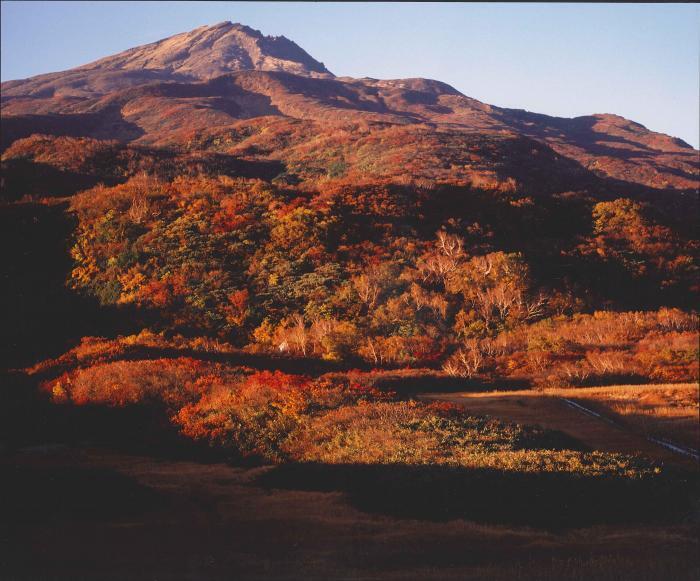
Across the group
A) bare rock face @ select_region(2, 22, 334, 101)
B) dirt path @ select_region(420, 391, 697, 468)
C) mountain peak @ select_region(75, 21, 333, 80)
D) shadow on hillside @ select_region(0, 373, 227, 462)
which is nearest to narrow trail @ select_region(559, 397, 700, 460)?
dirt path @ select_region(420, 391, 697, 468)

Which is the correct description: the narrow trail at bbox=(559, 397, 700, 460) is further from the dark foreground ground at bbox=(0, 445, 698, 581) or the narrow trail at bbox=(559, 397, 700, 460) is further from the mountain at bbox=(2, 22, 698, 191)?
the mountain at bbox=(2, 22, 698, 191)

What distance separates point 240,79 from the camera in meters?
101

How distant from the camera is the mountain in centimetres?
5122

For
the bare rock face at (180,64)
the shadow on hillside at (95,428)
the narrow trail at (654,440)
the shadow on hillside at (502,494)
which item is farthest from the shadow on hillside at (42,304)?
the bare rock face at (180,64)

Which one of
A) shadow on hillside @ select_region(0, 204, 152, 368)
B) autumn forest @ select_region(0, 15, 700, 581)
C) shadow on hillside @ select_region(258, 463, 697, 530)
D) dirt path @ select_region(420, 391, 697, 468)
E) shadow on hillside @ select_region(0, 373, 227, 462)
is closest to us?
autumn forest @ select_region(0, 15, 700, 581)

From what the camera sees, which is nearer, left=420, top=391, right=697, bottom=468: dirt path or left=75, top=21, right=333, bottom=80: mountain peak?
left=420, top=391, right=697, bottom=468: dirt path

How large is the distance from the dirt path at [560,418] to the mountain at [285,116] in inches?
849

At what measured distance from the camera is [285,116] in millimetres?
76312

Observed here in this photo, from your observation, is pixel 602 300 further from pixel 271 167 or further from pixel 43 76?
pixel 43 76

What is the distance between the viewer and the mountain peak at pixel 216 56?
127125 mm

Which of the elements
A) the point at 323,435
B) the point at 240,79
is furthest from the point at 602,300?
the point at 240,79

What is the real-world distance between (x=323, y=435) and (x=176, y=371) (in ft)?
15.0

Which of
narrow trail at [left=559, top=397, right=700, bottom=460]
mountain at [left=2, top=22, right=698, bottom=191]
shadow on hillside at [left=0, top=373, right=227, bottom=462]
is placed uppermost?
mountain at [left=2, top=22, right=698, bottom=191]

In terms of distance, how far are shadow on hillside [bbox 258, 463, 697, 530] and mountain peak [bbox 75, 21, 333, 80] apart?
397 ft
